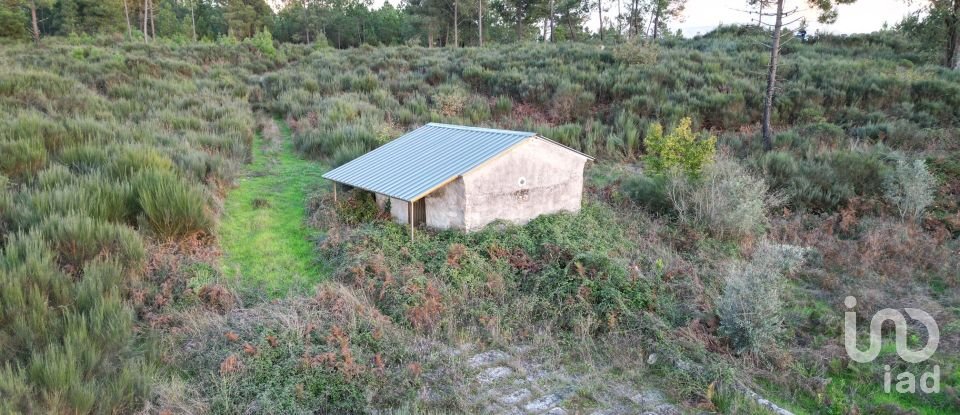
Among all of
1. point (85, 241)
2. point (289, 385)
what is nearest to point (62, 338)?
point (85, 241)

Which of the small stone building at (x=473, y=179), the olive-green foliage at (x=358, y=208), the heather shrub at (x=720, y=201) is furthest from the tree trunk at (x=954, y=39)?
the olive-green foliage at (x=358, y=208)

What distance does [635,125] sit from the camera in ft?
56.9

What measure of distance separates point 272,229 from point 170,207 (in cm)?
180

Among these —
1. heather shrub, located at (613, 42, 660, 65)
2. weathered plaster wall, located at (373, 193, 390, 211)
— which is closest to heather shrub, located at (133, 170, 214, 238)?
weathered plaster wall, located at (373, 193, 390, 211)

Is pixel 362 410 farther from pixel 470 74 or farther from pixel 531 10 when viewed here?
pixel 531 10

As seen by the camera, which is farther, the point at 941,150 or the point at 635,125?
the point at 635,125

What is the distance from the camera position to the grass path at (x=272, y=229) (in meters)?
8.15

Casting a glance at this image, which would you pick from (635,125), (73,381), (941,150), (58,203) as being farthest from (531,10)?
(73,381)

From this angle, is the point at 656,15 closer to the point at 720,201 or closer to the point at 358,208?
the point at 720,201

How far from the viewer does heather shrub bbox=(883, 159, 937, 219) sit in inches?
440

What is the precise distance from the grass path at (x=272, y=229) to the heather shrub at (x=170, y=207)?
0.60 m

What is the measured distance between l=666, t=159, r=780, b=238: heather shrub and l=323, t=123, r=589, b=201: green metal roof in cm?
396

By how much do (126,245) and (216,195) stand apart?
11.5 feet

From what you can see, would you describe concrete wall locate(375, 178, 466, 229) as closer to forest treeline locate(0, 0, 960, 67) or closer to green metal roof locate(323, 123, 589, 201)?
green metal roof locate(323, 123, 589, 201)
